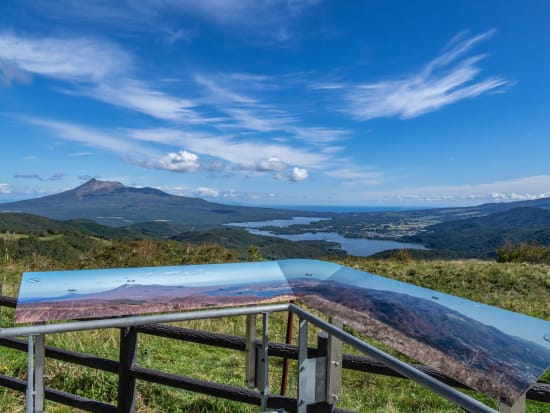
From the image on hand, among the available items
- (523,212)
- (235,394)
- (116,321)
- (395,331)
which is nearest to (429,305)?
(395,331)

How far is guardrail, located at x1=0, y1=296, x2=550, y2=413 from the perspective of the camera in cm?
162

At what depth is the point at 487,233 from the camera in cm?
9656

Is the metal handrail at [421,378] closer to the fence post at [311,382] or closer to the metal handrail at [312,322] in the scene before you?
the metal handrail at [312,322]

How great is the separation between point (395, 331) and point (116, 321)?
4.08ft

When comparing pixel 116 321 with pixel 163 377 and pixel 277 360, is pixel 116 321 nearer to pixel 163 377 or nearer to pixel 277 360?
pixel 163 377

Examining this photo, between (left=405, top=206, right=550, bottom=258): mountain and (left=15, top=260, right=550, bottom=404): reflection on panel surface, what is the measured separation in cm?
4289

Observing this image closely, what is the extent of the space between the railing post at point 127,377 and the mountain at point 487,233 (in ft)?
140

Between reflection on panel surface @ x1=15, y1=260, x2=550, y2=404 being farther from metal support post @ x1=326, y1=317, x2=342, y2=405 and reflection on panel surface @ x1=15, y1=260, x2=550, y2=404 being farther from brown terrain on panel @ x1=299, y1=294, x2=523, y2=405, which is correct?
metal support post @ x1=326, y1=317, x2=342, y2=405

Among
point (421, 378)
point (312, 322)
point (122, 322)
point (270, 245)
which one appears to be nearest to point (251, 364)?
point (312, 322)

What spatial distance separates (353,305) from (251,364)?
0.76 m

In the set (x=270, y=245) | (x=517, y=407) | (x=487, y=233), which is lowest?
(x=487, y=233)

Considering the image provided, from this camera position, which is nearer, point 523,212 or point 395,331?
point 395,331

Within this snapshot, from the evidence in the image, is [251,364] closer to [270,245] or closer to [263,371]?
[263,371]

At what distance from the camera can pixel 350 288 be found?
247cm
